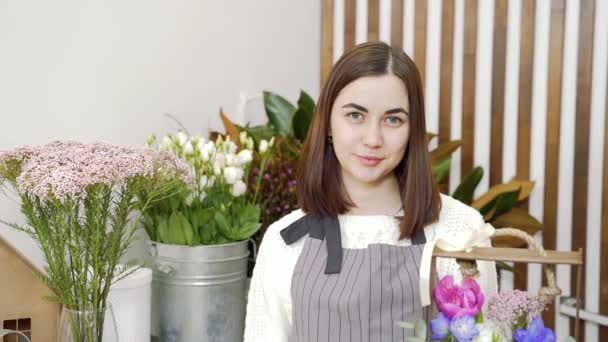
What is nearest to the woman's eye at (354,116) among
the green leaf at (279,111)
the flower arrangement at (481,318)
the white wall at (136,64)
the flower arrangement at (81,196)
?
the flower arrangement at (81,196)

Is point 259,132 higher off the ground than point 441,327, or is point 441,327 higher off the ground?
point 259,132

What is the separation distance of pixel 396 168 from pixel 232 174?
497 millimetres

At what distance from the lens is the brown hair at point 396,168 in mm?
1227

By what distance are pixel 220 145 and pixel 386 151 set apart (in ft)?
2.05

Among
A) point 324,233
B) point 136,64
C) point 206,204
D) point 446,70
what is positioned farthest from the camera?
point 446,70

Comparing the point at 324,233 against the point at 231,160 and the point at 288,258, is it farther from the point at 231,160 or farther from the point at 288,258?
the point at 231,160

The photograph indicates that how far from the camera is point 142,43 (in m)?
1.95

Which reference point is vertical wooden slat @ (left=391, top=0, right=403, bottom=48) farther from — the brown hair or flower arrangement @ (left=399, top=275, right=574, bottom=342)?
flower arrangement @ (left=399, top=275, right=574, bottom=342)

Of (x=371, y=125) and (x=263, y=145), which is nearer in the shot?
(x=371, y=125)

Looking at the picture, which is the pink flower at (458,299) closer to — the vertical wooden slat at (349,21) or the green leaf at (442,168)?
the green leaf at (442,168)

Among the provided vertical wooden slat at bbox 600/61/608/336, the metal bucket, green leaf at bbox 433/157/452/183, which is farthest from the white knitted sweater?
vertical wooden slat at bbox 600/61/608/336

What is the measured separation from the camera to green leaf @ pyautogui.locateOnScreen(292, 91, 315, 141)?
217 centimetres

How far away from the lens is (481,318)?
0.78m

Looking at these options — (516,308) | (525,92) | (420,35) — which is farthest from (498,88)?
(516,308)
